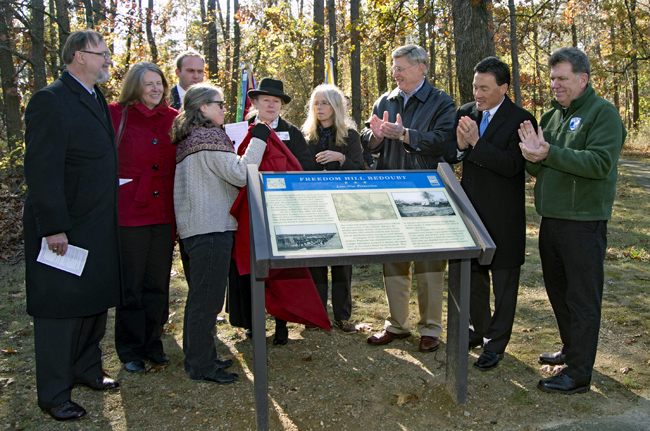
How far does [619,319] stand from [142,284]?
4.35 metres

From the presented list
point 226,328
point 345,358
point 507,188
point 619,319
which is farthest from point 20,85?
point 619,319

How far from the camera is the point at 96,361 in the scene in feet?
12.3

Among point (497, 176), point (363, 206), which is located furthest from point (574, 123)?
point (363, 206)

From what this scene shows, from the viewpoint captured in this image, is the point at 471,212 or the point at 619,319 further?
the point at 619,319

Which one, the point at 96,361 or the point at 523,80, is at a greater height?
the point at 523,80

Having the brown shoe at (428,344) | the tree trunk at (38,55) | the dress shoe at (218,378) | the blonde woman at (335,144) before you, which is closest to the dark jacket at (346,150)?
the blonde woman at (335,144)

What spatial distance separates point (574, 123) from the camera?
351 cm

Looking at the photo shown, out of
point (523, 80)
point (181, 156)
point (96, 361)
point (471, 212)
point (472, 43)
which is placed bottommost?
point (96, 361)

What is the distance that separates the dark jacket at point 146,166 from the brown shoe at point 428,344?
229 cm

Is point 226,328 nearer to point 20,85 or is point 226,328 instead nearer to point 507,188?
point 507,188

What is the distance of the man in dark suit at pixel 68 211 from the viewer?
10.2ft

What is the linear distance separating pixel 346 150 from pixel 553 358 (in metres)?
2.49

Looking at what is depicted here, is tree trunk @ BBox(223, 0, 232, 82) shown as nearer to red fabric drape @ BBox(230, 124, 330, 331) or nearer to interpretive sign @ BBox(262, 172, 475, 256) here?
red fabric drape @ BBox(230, 124, 330, 331)

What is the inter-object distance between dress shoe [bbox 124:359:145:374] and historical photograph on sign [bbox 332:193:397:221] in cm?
217
